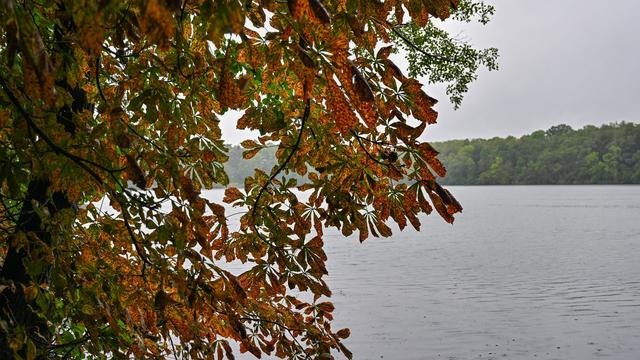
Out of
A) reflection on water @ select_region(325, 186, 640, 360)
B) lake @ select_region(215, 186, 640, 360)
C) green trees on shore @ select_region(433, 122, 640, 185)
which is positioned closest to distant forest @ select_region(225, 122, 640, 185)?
green trees on shore @ select_region(433, 122, 640, 185)

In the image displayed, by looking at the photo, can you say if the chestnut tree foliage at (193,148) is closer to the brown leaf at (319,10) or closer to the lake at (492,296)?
the brown leaf at (319,10)

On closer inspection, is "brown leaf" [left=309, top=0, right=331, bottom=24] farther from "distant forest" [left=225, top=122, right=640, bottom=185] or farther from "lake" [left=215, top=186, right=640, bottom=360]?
"distant forest" [left=225, top=122, right=640, bottom=185]

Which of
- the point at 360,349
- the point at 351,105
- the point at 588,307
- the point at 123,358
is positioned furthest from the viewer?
the point at 588,307

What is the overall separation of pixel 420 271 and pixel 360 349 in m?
14.4

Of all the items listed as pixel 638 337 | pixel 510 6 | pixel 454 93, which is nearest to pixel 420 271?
pixel 638 337

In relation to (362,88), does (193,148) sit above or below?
above

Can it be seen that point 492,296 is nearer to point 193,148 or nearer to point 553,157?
point 193,148

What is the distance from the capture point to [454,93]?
12.1 metres

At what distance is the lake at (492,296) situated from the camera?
16609 mm

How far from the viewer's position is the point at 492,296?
2344cm

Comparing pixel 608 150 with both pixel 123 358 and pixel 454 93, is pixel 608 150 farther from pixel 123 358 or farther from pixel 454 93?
pixel 123 358

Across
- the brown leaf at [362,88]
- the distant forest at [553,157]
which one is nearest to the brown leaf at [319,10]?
the brown leaf at [362,88]

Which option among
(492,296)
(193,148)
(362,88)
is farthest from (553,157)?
(362,88)

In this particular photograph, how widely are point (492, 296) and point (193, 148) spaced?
22.5m
